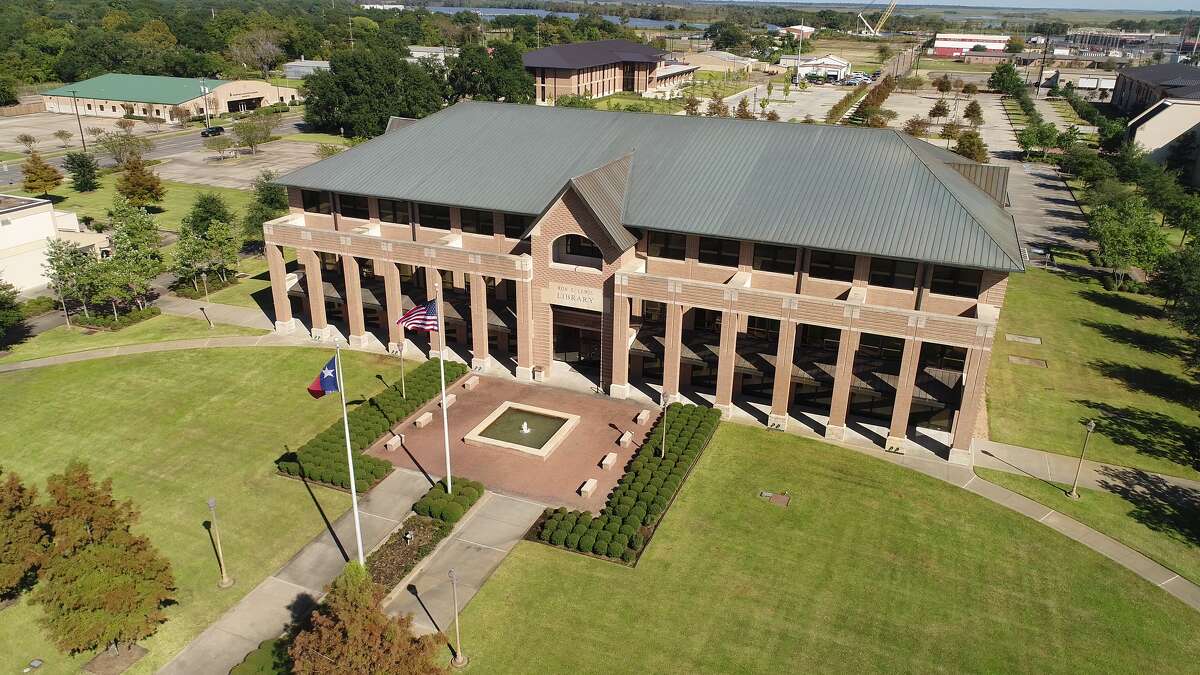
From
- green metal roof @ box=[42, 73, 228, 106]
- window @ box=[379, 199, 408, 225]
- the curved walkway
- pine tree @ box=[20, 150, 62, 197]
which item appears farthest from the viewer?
green metal roof @ box=[42, 73, 228, 106]

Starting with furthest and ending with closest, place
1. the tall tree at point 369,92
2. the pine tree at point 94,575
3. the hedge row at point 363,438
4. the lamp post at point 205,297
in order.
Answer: the tall tree at point 369,92 → the lamp post at point 205,297 → the hedge row at point 363,438 → the pine tree at point 94,575

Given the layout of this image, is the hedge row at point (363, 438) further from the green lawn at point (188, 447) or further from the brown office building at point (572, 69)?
the brown office building at point (572, 69)

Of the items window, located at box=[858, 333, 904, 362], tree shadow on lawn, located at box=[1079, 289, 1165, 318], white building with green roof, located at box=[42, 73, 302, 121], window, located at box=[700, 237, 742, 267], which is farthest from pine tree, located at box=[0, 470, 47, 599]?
white building with green roof, located at box=[42, 73, 302, 121]

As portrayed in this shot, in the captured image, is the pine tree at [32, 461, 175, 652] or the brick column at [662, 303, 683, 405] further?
the brick column at [662, 303, 683, 405]

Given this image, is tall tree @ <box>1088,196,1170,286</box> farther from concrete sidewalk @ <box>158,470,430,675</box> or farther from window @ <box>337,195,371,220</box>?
concrete sidewalk @ <box>158,470,430,675</box>

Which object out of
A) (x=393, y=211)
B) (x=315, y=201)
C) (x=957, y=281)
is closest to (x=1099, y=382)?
(x=957, y=281)

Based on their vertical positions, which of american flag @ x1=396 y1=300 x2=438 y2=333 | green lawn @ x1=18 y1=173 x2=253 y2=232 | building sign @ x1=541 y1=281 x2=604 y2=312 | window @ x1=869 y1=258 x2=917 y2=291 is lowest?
green lawn @ x1=18 y1=173 x2=253 y2=232

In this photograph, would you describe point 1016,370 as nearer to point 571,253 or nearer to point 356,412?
point 571,253

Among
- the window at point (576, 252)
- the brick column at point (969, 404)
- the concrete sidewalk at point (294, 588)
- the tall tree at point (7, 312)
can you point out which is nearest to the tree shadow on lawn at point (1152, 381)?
the brick column at point (969, 404)
